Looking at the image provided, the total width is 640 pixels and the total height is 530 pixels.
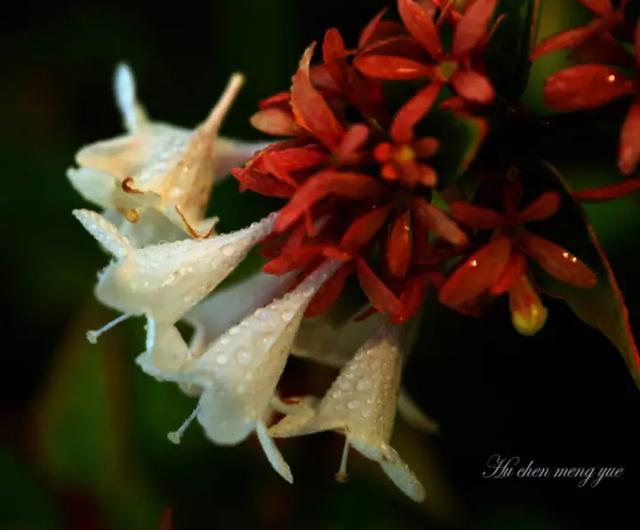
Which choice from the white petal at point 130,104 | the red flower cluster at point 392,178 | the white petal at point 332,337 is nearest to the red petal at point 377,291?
the red flower cluster at point 392,178

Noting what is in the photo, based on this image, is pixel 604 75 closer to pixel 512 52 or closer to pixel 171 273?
pixel 512 52

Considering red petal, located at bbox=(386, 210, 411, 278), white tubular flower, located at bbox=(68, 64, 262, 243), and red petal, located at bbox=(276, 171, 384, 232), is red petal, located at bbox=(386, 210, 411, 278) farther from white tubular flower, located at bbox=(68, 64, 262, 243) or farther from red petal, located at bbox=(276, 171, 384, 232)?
white tubular flower, located at bbox=(68, 64, 262, 243)

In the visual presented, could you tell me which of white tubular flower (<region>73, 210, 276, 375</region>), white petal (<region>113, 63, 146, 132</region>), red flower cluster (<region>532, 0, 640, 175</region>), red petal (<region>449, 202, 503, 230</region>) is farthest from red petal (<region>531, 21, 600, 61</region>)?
white petal (<region>113, 63, 146, 132</region>)

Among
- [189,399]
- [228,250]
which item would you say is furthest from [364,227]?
[189,399]

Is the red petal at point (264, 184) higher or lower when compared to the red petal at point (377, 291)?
higher

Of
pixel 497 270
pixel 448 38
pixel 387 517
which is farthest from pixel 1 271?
pixel 497 270

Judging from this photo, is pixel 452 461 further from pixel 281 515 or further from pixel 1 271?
pixel 1 271

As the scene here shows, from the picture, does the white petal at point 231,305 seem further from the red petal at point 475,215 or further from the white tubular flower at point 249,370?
the red petal at point 475,215
